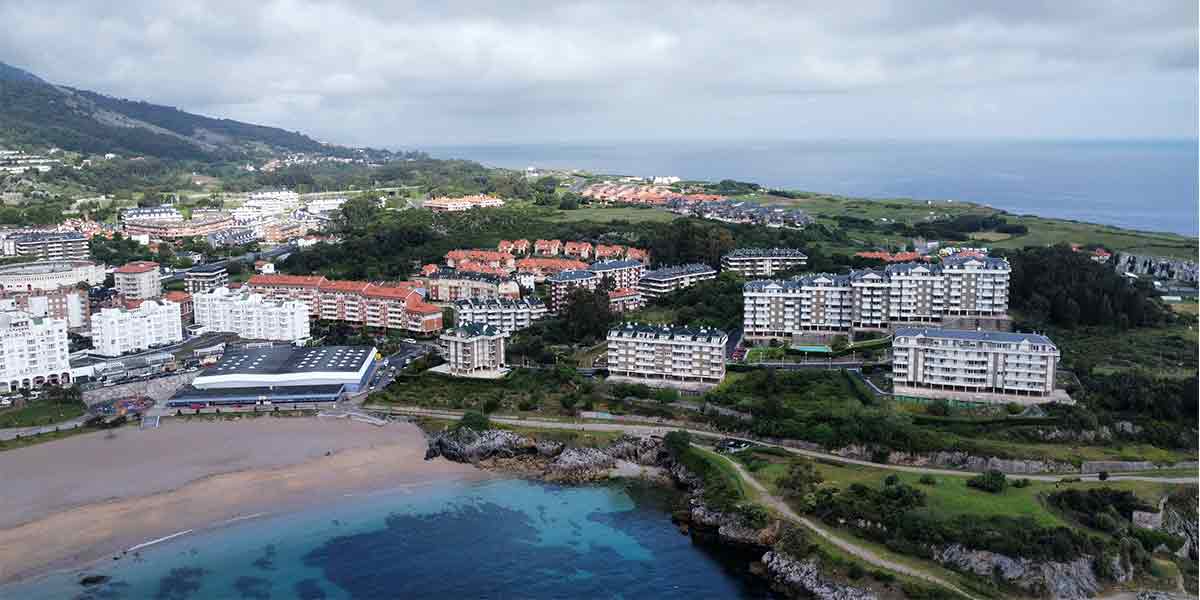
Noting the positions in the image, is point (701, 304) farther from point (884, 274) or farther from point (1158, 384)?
point (1158, 384)

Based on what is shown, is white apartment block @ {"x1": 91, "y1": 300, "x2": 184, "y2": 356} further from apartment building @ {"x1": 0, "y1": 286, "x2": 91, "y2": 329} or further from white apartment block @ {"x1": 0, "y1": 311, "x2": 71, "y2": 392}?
apartment building @ {"x1": 0, "y1": 286, "x2": 91, "y2": 329}

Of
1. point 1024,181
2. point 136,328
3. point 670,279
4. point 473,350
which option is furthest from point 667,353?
point 1024,181

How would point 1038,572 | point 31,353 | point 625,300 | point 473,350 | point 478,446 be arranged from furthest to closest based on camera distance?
point 625,300 < point 473,350 < point 31,353 < point 478,446 < point 1038,572

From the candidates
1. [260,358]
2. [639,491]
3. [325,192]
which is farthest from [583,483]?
[325,192]

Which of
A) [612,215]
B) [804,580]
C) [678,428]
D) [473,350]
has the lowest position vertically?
[804,580]

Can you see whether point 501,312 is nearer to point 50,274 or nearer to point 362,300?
point 362,300

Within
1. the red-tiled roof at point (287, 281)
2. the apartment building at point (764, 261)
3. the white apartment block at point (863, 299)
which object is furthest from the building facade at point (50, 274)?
the white apartment block at point (863, 299)
